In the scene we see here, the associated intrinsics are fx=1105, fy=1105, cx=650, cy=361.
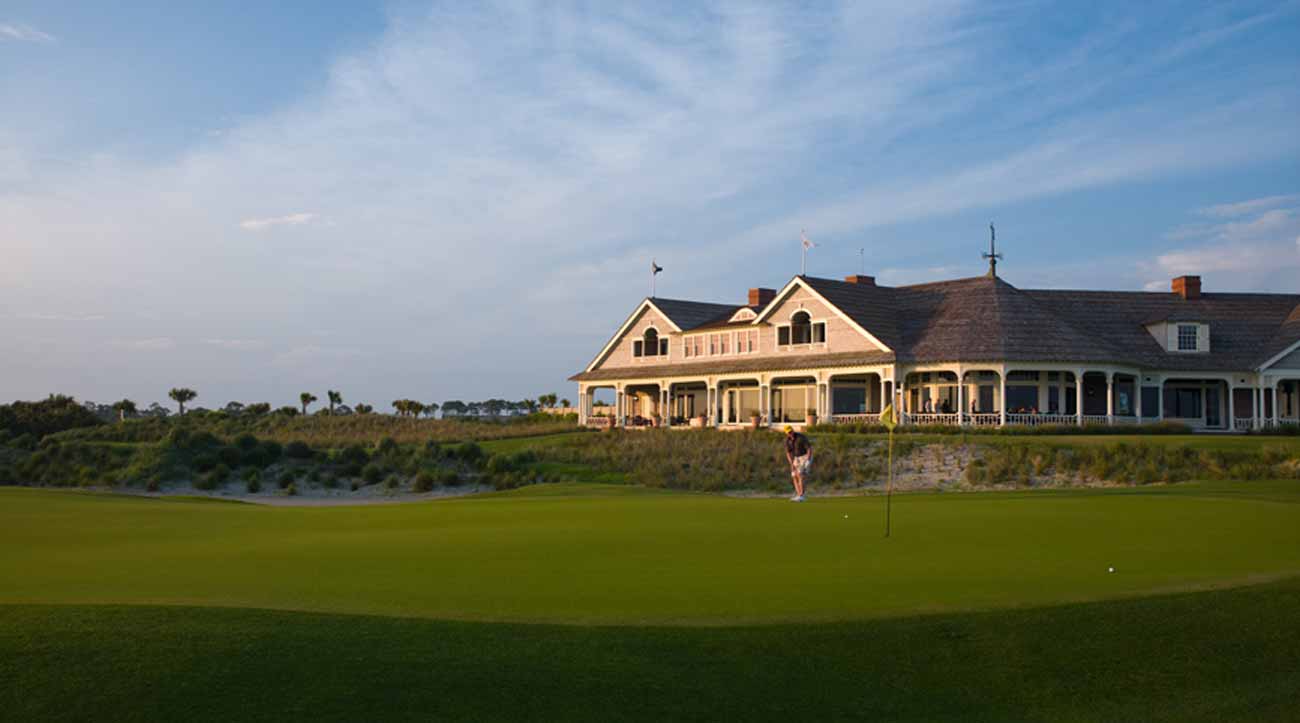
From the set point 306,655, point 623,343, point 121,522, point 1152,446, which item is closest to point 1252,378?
point 1152,446

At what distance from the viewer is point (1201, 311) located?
4866 centimetres

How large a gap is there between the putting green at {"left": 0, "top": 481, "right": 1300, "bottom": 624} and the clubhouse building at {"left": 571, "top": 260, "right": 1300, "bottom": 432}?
26234 millimetres

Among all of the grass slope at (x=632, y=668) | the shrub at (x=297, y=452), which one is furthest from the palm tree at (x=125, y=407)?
the grass slope at (x=632, y=668)

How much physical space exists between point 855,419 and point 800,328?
6.45m

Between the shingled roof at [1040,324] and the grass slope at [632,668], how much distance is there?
113 ft

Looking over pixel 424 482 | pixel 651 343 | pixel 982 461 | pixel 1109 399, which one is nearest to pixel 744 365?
pixel 651 343

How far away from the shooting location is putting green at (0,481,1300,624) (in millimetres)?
8547

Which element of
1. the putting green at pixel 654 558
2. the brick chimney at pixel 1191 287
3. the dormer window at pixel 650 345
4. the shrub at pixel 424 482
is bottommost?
the shrub at pixel 424 482

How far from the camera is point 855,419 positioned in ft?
147

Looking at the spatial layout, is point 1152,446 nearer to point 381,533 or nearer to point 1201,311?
point 1201,311

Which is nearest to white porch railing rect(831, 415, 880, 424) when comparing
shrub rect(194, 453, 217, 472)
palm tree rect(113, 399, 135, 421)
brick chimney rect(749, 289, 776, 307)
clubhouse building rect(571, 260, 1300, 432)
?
clubhouse building rect(571, 260, 1300, 432)

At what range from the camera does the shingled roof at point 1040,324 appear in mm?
42500

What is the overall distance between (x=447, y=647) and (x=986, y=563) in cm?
546

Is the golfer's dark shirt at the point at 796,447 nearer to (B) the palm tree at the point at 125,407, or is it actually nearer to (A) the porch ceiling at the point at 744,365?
(A) the porch ceiling at the point at 744,365
